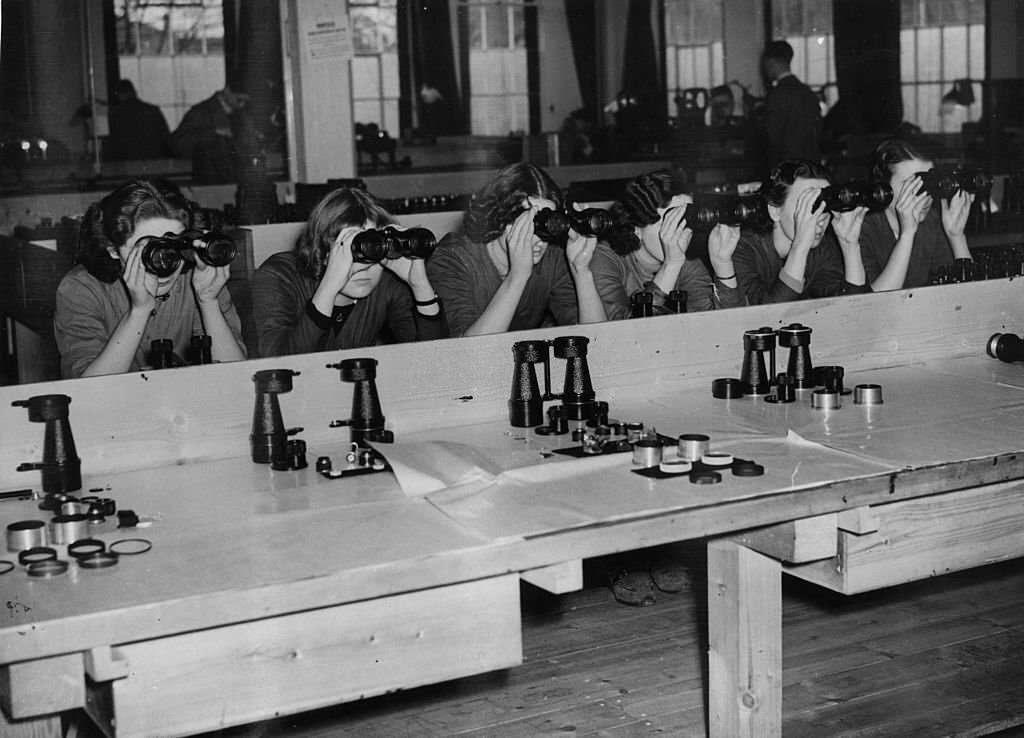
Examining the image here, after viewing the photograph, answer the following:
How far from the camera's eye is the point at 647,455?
223 centimetres

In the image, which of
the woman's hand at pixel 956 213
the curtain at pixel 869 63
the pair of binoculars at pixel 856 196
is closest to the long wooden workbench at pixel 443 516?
the pair of binoculars at pixel 856 196

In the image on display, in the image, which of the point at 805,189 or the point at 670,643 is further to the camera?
the point at 805,189

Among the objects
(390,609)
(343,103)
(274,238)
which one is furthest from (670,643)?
(343,103)

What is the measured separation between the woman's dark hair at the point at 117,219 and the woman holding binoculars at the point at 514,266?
2.45 ft

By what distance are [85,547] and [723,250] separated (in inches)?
87.3

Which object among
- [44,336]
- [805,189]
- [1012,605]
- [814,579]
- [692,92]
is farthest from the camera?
[692,92]

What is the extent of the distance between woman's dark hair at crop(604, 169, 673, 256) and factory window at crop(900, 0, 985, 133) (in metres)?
4.57

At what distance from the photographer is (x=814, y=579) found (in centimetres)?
216

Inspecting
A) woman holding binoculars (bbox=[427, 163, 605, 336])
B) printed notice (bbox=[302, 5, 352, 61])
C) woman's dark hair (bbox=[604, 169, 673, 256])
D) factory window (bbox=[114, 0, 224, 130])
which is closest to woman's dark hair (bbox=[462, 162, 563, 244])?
woman holding binoculars (bbox=[427, 163, 605, 336])

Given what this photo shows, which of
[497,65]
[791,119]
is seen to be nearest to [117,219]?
[791,119]

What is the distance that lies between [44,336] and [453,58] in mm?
7368

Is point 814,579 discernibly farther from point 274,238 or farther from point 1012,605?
point 274,238

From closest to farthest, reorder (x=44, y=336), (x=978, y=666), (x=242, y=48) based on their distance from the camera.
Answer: (x=978, y=666)
(x=44, y=336)
(x=242, y=48)

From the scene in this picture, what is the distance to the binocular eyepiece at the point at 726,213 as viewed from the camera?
372 centimetres
